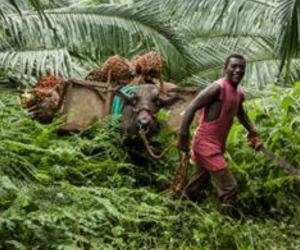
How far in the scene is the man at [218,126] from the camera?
7234 millimetres

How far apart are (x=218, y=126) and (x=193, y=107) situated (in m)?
0.31

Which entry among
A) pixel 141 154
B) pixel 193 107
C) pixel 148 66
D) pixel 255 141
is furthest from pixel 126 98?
pixel 255 141

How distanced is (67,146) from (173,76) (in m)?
4.85

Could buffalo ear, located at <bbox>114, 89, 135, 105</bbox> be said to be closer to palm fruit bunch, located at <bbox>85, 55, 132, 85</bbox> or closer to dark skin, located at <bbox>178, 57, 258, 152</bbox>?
palm fruit bunch, located at <bbox>85, 55, 132, 85</bbox>

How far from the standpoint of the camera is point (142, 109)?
8070 mm

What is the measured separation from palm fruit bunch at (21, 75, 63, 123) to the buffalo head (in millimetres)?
1150

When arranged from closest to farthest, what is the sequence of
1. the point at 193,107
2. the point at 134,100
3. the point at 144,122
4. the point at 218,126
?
the point at 193,107, the point at 218,126, the point at 144,122, the point at 134,100

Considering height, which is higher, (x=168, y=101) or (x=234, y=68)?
(x=234, y=68)

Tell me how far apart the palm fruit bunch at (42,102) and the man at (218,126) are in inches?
93.1

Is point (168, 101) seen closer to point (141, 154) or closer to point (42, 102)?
point (141, 154)

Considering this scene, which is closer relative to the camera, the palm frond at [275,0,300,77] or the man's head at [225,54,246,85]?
the palm frond at [275,0,300,77]

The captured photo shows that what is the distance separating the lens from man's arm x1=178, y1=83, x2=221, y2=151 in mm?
7188

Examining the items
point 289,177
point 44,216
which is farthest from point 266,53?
point 44,216

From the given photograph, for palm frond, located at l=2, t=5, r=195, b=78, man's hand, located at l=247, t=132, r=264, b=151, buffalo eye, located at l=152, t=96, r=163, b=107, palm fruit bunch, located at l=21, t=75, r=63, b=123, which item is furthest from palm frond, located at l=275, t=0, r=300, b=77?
palm frond, located at l=2, t=5, r=195, b=78
